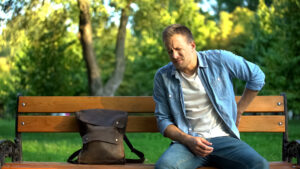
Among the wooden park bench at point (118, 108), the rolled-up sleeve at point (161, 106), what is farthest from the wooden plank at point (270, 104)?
the rolled-up sleeve at point (161, 106)

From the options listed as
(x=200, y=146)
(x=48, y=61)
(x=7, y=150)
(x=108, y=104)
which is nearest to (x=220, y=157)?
(x=200, y=146)

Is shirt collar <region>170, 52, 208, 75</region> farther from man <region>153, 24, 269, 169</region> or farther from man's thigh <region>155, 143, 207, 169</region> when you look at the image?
man's thigh <region>155, 143, 207, 169</region>

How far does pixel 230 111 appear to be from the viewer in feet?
12.4

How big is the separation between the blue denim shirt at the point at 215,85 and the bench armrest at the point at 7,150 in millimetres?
1497

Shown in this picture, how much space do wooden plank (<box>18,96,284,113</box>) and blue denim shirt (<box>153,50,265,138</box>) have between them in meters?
0.60

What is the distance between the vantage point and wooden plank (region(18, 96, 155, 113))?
451 centimetres

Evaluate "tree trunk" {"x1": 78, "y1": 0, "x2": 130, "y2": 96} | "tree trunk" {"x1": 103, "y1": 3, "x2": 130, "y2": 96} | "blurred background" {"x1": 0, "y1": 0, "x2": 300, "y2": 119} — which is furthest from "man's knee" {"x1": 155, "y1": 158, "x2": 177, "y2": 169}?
"tree trunk" {"x1": 103, "y1": 3, "x2": 130, "y2": 96}

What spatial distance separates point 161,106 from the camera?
3904 millimetres

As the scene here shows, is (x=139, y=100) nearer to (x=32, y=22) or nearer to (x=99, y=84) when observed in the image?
(x=32, y=22)

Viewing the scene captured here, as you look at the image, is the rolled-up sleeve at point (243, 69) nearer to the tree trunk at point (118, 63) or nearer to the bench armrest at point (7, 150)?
the bench armrest at point (7, 150)

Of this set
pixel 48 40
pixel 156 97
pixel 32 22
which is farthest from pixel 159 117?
pixel 48 40

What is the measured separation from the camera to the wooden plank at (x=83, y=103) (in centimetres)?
451

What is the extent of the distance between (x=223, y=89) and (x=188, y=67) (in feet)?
1.20

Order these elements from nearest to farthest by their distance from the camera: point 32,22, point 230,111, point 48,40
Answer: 1. point 230,111
2. point 32,22
3. point 48,40
